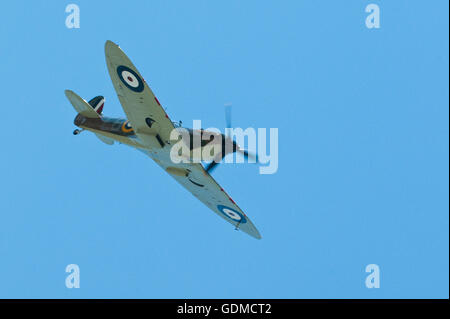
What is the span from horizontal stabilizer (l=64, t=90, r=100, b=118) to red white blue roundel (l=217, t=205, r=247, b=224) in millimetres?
4523

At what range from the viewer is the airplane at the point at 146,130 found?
50.8ft

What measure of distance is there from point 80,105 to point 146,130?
11.3ft

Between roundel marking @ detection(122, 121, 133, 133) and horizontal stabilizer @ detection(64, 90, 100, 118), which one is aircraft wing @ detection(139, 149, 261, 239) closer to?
roundel marking @ detection(122, 121, 133, 133)

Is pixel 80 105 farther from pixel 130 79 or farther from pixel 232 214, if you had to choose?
pixel 232 214

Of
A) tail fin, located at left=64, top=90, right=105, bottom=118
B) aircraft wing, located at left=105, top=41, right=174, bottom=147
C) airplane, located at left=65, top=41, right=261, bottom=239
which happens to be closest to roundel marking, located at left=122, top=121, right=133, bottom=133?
airplane, located at left=65, top=41, right=261, bottom=239

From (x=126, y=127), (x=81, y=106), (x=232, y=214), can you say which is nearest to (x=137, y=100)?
(x=126, y=127)

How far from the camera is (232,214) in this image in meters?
19.4
